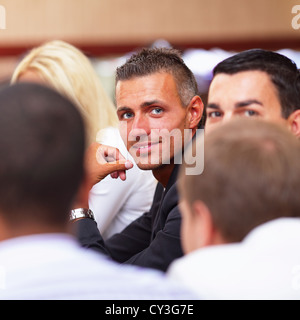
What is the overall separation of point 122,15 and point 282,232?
5.92m

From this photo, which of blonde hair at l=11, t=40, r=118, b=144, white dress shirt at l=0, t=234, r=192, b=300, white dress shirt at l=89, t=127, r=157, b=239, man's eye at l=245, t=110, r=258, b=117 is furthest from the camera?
blonde hair at l=11, t=40, r=118, b=144

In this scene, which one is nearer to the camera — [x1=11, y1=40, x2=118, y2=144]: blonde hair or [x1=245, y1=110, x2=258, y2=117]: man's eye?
[x1=245, y1=110, x2=258, y2=117]: man's eye

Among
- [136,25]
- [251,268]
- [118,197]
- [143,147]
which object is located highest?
[136,25]

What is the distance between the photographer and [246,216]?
88 centimetres

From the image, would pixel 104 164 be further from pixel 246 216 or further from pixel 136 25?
pixel 136 25

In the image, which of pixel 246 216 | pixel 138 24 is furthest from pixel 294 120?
pixel 138 24

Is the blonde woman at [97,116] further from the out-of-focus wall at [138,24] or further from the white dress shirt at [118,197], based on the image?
the out-of-focus wall at [138,24]

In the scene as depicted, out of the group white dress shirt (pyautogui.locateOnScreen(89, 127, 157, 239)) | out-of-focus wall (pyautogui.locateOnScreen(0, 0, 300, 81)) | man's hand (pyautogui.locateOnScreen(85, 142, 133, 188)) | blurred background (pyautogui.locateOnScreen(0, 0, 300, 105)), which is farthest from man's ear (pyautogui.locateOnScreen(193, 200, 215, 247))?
out-of-focus wall (pyautogui.locateOnScreen(0, 0, 300, 81))

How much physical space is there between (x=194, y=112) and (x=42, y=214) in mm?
1100

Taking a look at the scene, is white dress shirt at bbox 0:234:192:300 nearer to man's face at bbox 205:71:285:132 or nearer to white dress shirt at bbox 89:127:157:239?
man's face at bbox 205:71:285:132

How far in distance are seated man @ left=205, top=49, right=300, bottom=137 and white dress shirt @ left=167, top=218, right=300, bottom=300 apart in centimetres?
67

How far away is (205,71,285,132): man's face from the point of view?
4.88 feet
